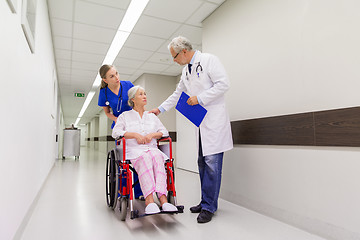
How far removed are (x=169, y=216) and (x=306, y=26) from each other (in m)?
2.14

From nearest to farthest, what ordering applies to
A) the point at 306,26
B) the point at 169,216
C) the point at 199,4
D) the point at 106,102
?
the point at 306,26
the point at 169,216
the point at 106,102
the point at 199,4

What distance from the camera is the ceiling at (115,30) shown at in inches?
136

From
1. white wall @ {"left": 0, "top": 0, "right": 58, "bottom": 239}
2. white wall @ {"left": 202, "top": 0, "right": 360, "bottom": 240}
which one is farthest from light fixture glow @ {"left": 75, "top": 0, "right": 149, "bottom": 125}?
white wall @ {"left": 0, "top": 0, "right": 58, "bottom": 239}

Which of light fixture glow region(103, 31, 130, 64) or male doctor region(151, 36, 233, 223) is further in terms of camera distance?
light fixture glow region(103, 31, 130, 64)

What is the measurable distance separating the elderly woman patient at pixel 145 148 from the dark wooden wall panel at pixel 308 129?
99 cm

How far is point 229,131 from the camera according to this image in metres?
2.37

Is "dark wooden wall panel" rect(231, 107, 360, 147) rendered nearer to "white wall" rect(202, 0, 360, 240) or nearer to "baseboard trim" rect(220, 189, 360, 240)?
"white wall" rect(202, 0, 360, 240)

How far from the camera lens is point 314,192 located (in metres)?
1.91

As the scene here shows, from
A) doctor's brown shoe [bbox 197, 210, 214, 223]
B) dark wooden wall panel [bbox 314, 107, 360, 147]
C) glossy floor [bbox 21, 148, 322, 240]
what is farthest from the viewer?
doctor's brown shoe [bbox 197, 210, 214, 223]

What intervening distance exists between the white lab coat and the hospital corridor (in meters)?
0.01

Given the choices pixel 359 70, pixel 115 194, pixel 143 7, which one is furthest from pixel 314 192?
pixel 143 7

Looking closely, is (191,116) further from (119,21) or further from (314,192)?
(119,21)

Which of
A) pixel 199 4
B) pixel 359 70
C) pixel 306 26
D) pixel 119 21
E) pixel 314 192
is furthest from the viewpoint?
pixel 119 21

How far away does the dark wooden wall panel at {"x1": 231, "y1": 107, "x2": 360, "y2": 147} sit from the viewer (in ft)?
5.47
